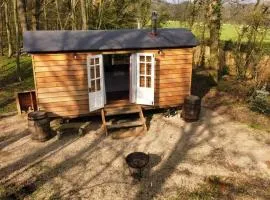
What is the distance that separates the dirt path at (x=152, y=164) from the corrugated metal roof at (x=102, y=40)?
3.32 metres

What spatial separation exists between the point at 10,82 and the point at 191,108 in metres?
12.0

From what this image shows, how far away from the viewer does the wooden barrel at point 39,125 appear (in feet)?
34.6

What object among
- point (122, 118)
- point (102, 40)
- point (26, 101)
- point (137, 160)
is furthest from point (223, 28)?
point (137, 160)

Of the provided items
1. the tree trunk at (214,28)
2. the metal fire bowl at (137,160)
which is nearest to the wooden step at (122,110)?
the metal fire bowl at (137,160)

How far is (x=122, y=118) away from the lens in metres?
13.0

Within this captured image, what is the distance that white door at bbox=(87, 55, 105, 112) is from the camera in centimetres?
1129

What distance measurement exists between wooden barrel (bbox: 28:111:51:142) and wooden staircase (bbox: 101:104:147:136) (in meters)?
2.21

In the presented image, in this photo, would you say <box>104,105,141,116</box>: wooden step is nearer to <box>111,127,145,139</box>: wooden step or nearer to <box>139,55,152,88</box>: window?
<box>111,127,145,139</box>: wooden step

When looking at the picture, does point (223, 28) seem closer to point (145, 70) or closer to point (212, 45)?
point (212, 45)

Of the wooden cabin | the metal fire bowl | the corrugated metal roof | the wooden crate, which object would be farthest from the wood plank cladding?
the metal fire bowl

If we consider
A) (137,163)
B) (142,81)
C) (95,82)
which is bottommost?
(137,163)

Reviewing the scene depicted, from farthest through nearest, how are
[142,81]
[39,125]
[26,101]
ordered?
1. [26,101]
2. [142,81]
3. [39,125]

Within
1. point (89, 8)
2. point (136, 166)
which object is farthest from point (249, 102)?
point (89, 8)

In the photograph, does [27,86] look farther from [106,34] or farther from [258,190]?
[258,190]
